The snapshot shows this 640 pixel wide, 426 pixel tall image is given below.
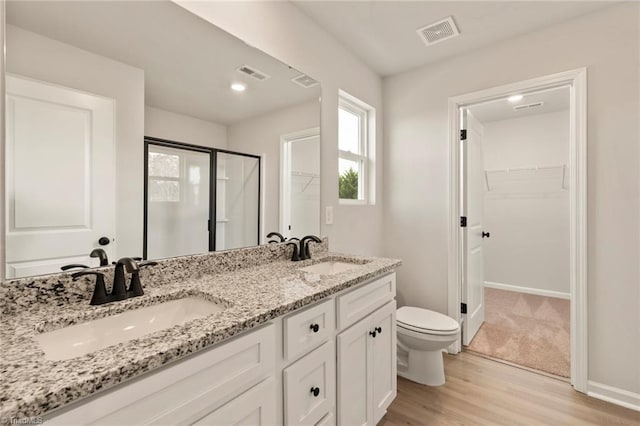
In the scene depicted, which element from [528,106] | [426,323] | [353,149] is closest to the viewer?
[426,323]

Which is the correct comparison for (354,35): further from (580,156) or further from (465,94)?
(580,156)

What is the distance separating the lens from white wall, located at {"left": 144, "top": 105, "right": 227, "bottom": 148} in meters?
1.25

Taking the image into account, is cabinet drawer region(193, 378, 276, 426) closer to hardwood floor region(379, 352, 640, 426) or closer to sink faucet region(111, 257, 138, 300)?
sink faucet region(111, 257, 138, 300)

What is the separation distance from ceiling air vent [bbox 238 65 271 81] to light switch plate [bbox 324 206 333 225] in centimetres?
94

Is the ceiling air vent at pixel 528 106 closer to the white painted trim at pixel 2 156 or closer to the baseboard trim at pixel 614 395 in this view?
the baseboard trim at pixel 614 395

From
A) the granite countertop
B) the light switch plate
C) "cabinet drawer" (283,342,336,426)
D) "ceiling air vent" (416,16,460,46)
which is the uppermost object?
"ceiling air vent" (416,16,460,46)

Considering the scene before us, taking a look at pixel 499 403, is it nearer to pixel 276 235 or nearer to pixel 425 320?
pixel 425 320

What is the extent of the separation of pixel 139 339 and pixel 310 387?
0.67 meters

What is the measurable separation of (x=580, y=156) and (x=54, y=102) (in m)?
2.78

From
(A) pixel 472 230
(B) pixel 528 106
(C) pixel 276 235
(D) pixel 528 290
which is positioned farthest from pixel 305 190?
(D) pixel 528 290

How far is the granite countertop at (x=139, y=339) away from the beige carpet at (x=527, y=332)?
6.19ft

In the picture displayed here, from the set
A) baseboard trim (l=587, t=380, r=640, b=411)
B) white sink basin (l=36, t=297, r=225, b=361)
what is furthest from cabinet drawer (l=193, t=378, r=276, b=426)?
baseboard trim (l=587, t=380, r=640, b=411)

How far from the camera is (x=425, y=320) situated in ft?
7.18

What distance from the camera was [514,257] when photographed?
14.0ft
